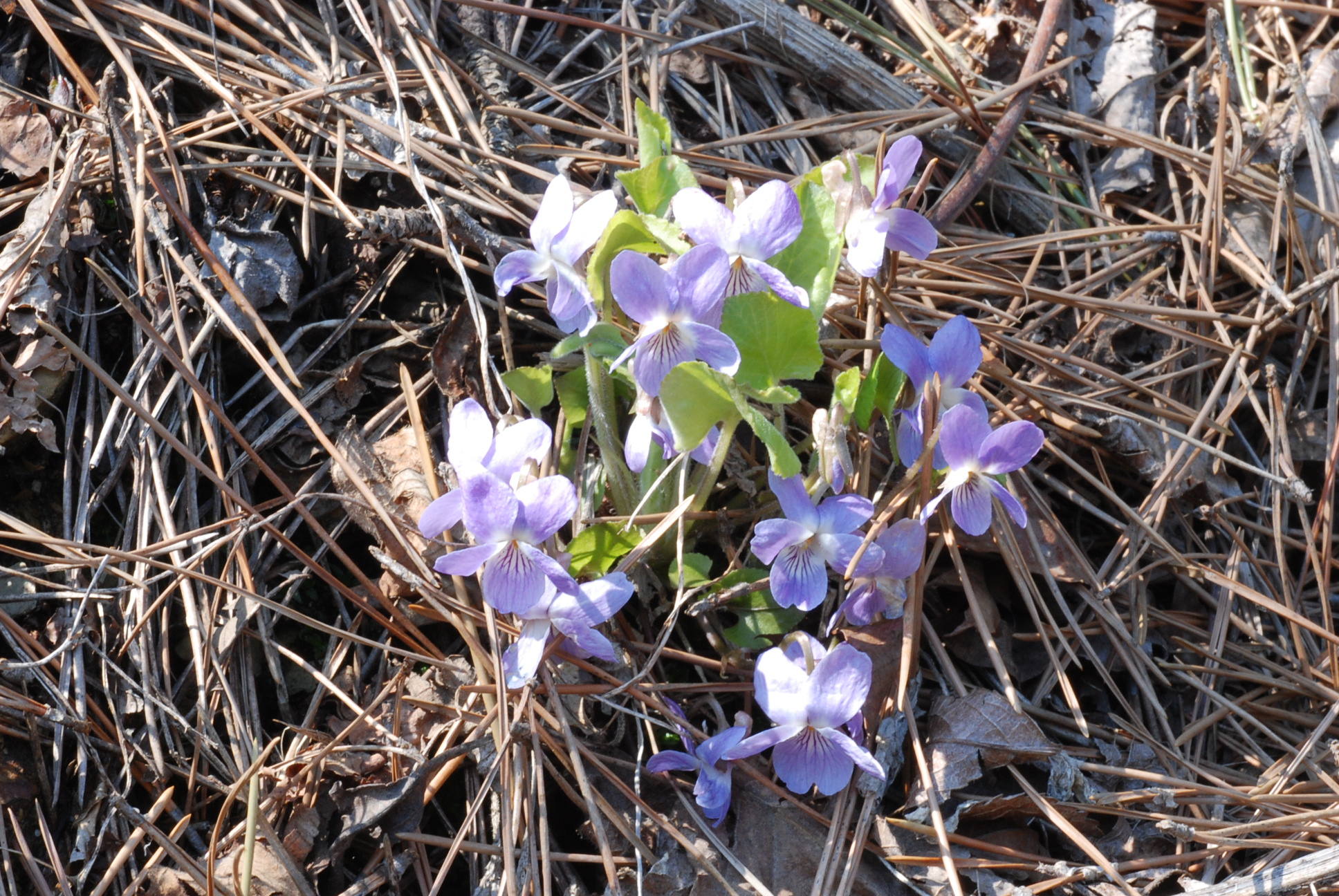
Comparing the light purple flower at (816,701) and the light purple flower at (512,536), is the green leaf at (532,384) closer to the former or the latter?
the light purple flower at (512,536)

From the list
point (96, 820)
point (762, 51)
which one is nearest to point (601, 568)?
point (96, 820)

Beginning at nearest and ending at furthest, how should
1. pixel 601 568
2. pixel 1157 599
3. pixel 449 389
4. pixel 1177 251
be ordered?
1. pixel 601 568
2. pixel 449 389
3. pixel 1157 599
4. pixel 1177 251

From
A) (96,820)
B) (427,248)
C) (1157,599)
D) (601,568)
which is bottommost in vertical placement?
(1157,599)

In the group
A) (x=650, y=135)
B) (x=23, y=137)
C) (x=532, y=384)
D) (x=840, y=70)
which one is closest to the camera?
(x=650, y=135)

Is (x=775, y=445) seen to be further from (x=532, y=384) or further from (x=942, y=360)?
(x=532, y=384)

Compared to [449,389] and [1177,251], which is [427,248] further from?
[1177,251]

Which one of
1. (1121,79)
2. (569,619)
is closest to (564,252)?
(569,619)

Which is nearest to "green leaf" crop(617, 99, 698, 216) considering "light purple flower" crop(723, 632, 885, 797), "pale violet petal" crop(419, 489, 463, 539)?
"pale violet petal" crop(419, 489, 463, 539)
